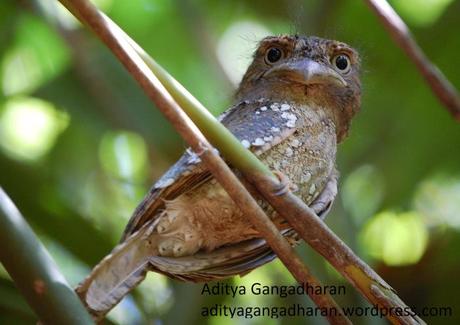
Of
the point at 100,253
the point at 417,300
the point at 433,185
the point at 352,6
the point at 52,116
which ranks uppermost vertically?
the point at 52,116

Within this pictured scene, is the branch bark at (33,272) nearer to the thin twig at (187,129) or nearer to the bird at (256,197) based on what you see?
the thin twig at (187,129)

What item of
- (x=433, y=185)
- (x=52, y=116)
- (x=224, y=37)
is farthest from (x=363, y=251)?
(x=52, y=116)

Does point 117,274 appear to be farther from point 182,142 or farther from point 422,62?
point 182,142

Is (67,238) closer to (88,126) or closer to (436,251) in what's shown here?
(88,126)

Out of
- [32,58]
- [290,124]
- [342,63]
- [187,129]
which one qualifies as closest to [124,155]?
[32,58]

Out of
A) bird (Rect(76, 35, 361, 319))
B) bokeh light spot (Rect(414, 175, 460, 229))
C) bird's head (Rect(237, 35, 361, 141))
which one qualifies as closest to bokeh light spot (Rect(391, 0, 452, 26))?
bokeh light spot (Rect(414, 175, 460, 229))

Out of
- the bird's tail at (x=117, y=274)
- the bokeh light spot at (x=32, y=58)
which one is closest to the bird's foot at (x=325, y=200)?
the bird's tail at (x=117, y=274)

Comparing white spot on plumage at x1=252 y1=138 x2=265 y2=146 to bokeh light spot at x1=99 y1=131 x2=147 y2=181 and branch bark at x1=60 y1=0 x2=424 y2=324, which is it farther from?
bokeh light spot at x1=99 y1=131 x2=147 y2=181

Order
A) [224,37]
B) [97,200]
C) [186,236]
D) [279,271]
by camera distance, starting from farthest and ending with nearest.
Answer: [224,37] < [97,200] < [279,271] < [186,236]
